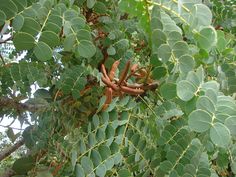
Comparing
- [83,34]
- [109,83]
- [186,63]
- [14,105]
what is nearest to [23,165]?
[14,105]

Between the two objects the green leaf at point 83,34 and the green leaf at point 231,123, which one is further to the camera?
the green leaf at point 83,34

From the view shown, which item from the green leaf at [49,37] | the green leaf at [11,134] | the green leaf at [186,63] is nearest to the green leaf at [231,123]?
the green leaf at [186,63]

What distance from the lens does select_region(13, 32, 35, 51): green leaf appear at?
81cm

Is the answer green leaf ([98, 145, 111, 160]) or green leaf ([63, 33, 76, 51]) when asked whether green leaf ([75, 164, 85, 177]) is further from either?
green leaf ([63, 33, 76, 51])

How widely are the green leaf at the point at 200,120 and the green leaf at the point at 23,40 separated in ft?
1.03

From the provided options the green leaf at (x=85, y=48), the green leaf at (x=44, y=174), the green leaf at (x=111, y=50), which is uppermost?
the green leaf at (x=85, y=48)

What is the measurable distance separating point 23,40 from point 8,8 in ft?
0.22

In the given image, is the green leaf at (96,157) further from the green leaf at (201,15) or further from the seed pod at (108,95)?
the green leaf at (201,15)

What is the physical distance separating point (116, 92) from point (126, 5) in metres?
0.21

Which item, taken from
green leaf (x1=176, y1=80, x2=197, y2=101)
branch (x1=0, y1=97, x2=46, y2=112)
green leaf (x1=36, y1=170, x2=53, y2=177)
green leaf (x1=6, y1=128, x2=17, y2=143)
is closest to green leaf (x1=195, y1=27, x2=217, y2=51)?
green leaf (x1=176, y1=80, x2=197, y2=101)

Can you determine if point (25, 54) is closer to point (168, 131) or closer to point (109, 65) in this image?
point (109, 65)

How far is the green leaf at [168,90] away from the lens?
86cm

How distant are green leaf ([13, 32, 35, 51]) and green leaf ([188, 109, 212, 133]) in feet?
1.03

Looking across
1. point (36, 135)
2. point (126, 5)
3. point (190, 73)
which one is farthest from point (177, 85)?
point (36, 135)
